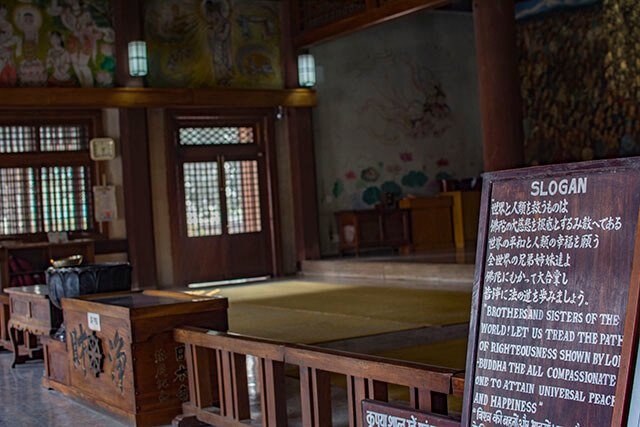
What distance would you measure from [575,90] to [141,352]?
8.68 m

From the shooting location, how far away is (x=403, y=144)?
13.0m

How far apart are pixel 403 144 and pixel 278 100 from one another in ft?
7.06

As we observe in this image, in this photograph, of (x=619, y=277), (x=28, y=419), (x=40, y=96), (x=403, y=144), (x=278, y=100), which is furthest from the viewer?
(x=403, y=144)

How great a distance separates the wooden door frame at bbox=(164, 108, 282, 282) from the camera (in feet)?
36.9

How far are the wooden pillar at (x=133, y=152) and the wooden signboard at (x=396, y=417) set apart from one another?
792 cm

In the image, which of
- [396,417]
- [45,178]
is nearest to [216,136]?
[45,178]

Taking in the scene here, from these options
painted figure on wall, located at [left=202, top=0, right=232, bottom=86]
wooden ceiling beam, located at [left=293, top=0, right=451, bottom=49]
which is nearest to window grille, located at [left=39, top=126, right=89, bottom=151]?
painted figure on wall, located at [left=202, top=0, right=232, bottom=86]

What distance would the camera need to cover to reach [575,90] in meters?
12.0

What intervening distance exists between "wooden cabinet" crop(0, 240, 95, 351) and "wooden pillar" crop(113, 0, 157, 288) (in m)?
0.74

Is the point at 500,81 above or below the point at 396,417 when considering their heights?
above

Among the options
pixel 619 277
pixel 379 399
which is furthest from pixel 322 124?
pixel 619 277

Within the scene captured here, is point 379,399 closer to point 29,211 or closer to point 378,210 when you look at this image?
point 29,211

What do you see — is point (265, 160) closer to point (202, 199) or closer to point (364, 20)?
point (202, 199)

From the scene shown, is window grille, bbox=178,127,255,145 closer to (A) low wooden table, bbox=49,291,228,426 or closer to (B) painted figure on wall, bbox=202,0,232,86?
(B) painted figure on wall, bbox=202,0,232,86
